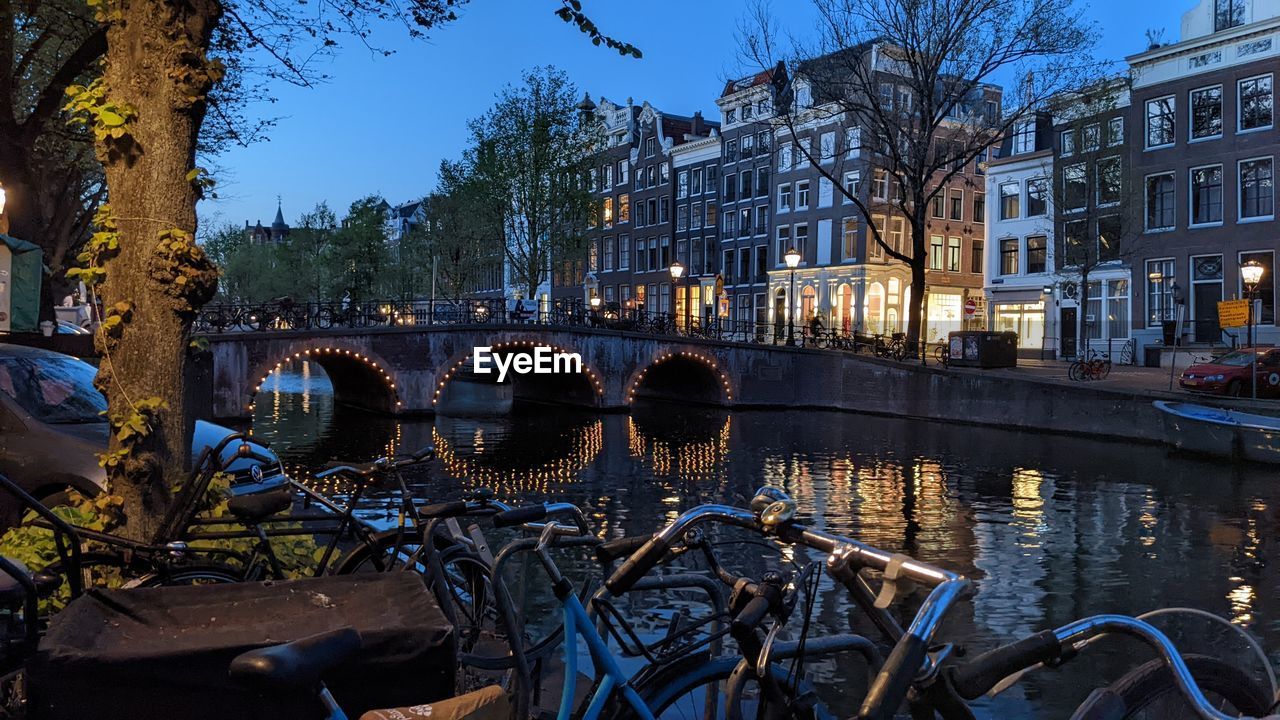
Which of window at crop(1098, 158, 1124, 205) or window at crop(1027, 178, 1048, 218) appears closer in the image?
window at crop(1098, 158, 1124, 205)

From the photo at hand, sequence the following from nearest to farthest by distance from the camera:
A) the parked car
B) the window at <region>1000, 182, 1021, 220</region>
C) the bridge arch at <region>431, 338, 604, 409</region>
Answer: the parked car, the bridge arch at <region>431, 338, 604, 409</region>, the window at <region>1000, 182, 1021, 220</region>

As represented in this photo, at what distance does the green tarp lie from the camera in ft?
38.7

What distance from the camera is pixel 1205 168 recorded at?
35.3 metres

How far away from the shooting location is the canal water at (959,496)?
332 inches

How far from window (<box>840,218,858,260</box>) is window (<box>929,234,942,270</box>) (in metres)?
4.32

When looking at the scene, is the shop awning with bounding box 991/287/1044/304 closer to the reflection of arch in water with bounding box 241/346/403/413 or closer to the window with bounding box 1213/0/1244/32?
the window with bounding box 1213/0/1244/32

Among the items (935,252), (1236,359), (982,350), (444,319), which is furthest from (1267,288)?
(444,319)

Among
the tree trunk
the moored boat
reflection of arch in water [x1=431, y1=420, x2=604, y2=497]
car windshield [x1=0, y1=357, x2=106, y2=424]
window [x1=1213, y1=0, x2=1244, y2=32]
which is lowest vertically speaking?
reflection of arch in water [x1=431, y1=420, x2=604, y2=497]

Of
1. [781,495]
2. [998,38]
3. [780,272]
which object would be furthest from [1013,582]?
[780,272]

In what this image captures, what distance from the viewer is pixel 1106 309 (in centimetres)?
4119

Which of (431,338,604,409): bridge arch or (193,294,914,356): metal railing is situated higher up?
(193,294,914,356): metal railing

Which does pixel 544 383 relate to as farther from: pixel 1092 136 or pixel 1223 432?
pixel 1223 432

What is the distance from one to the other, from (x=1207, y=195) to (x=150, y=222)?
1472 inches

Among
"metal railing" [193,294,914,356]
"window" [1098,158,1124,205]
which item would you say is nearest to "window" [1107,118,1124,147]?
"window" [1098,158,1124,205]
